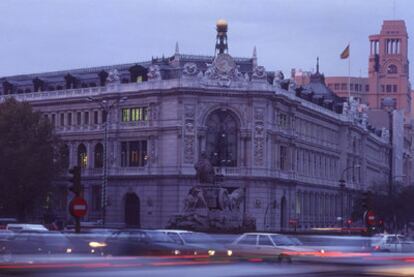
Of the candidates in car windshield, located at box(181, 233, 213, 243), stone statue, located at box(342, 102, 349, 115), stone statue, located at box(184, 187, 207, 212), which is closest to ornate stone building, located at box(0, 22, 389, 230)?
stone statue, located at box(342, 102, 349, 115)

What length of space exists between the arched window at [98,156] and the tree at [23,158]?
14171mm

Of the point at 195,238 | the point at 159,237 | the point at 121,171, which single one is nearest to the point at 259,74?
the point at 121,171

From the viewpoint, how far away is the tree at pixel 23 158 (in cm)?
9212

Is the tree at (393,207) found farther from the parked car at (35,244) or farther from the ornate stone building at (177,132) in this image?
the parked car at (35,244)

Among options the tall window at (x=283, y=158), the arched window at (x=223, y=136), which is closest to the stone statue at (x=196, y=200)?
the arched window at (x=223, y=136)

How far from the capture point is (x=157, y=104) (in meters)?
105

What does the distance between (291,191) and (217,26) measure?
18.2 m

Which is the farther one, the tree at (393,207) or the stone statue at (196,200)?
the tree at (393,207)

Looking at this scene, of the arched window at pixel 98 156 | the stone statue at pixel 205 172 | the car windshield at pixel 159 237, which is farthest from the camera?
the arched window at pixel 98 156

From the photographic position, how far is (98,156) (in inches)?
4348

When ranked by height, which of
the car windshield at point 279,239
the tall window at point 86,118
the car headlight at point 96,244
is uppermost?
the tall window at point 86,118

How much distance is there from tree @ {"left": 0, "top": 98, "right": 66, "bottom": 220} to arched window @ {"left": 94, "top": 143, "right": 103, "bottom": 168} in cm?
1417

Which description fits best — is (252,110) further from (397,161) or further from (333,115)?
(397,161)

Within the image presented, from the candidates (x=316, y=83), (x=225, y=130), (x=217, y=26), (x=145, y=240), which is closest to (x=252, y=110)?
(x=225, y=130)
